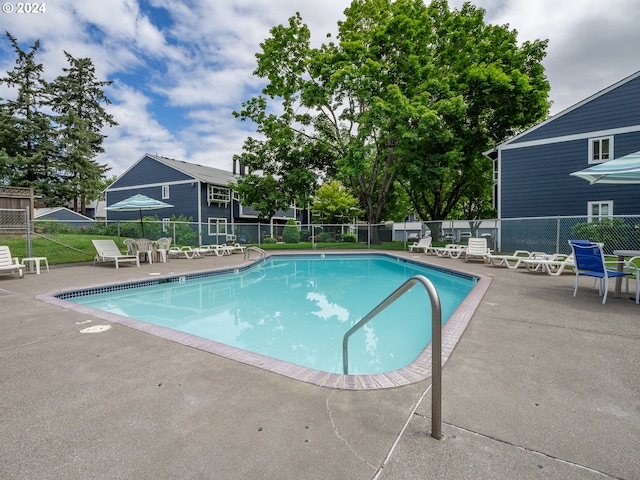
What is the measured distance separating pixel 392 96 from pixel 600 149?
9.16 metres

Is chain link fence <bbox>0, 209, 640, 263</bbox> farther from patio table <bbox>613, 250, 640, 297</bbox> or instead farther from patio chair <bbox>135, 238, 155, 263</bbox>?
patio table <bbox>613, 250, 640, 297</bbox>

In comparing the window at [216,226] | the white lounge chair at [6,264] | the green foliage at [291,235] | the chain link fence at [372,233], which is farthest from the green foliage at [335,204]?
the white lounge chair at [6,264]

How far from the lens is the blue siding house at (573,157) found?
12969 millimetres

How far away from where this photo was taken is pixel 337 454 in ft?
5.97

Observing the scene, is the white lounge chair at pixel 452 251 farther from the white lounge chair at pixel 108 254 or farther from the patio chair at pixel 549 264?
the white lounge chair at pixel 108 254

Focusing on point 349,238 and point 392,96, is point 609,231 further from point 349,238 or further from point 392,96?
point 349,238

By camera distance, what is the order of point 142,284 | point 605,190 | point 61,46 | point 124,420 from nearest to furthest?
1. point 124,420
2. point 142,284
3. point 605,190
4. point 61,46

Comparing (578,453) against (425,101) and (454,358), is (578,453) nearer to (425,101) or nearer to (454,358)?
(454,358)

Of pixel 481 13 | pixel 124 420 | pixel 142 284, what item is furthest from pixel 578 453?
pixel 481 13

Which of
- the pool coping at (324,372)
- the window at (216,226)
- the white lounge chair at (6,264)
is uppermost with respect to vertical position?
the window at (216,226)

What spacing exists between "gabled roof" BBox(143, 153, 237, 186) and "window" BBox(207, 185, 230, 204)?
1.72 ft

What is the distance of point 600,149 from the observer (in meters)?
13.6

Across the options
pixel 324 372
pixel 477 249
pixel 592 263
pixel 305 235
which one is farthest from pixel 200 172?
pixel 324 372

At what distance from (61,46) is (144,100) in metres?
17.7
